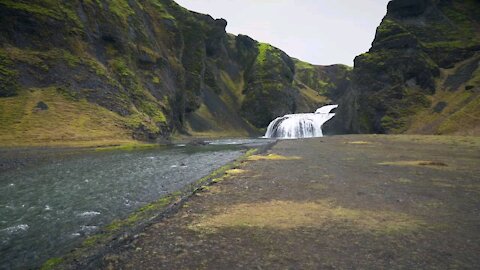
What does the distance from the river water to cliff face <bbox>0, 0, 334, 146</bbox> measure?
27.9 metres

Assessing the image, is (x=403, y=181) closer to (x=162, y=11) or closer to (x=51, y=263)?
(x=51, y=263)

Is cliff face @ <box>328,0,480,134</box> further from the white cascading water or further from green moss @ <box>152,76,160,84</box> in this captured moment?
green moss @ <box>152,76,160,84</box>

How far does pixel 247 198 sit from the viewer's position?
16.4 m

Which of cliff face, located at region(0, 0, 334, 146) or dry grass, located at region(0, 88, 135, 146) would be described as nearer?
dry grass, located at region(0, 88, 135, 146)

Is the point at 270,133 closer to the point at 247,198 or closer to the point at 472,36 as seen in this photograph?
the point at 472,36

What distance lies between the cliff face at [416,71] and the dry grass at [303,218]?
3285 inches

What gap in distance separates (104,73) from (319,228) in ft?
262

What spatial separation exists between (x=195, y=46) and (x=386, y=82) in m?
84.2

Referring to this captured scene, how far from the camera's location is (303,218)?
12.8 m

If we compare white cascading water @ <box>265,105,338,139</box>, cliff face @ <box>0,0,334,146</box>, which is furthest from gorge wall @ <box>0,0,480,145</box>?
white cascading water @ <box>265,105,338,139</box>

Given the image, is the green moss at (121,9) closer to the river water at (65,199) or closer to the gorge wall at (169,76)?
the gorge wall at (169,76)

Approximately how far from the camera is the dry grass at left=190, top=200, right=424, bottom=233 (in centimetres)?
1180

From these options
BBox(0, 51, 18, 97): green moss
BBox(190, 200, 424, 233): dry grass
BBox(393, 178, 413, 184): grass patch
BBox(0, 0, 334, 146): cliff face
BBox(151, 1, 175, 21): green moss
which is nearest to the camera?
BBox(190, 200, 424, 233): dry grass

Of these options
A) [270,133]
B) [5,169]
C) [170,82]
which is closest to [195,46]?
[170,82]
